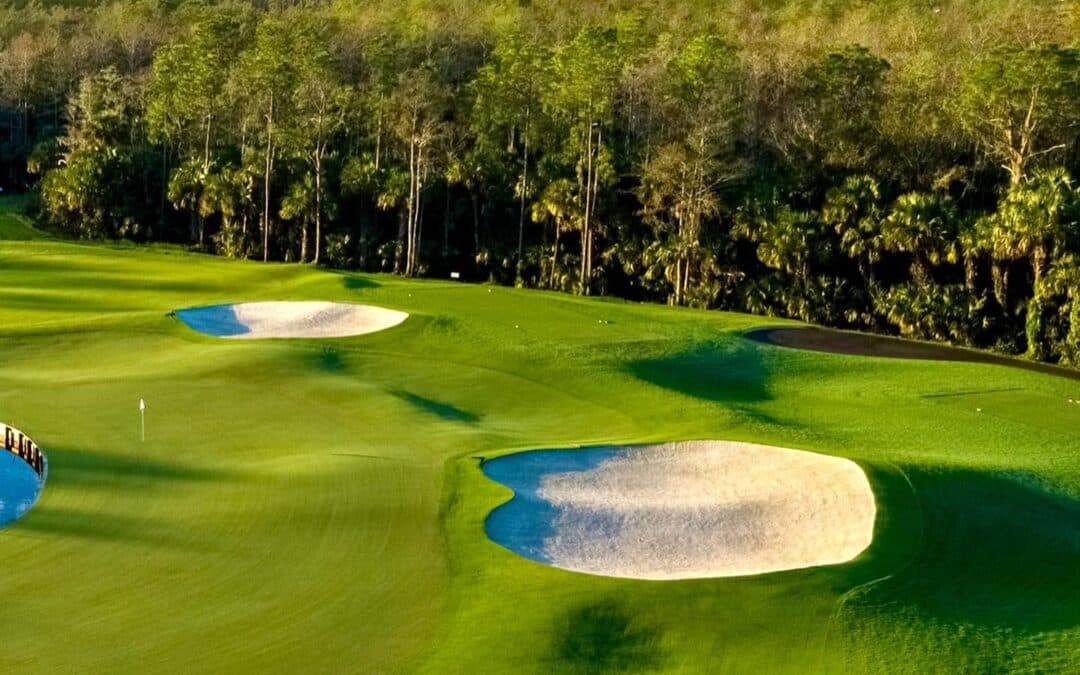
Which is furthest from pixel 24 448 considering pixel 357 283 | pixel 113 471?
→ pixel 357 283

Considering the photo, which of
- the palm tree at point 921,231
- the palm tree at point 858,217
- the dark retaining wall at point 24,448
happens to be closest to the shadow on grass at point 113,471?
the dark retaining wall at point 24,448

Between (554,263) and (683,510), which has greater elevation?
(554,263)

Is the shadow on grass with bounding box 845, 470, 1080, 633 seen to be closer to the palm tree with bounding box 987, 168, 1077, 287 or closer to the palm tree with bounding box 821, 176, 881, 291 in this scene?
the palm tree with bounding box 987, 168, 1077, 287

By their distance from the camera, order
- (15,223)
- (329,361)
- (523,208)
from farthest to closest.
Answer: (15,223) → (523,208) → (329,361)

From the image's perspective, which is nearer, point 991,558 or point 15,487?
point 991,558

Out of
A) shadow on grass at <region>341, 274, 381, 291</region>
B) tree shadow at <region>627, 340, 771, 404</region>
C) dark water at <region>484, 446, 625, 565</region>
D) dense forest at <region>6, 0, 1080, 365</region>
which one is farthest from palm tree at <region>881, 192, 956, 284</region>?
→ dark water at <region>484, 446, 625, 565</region>

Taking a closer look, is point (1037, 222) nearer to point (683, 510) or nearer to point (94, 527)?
point (683, 510)
